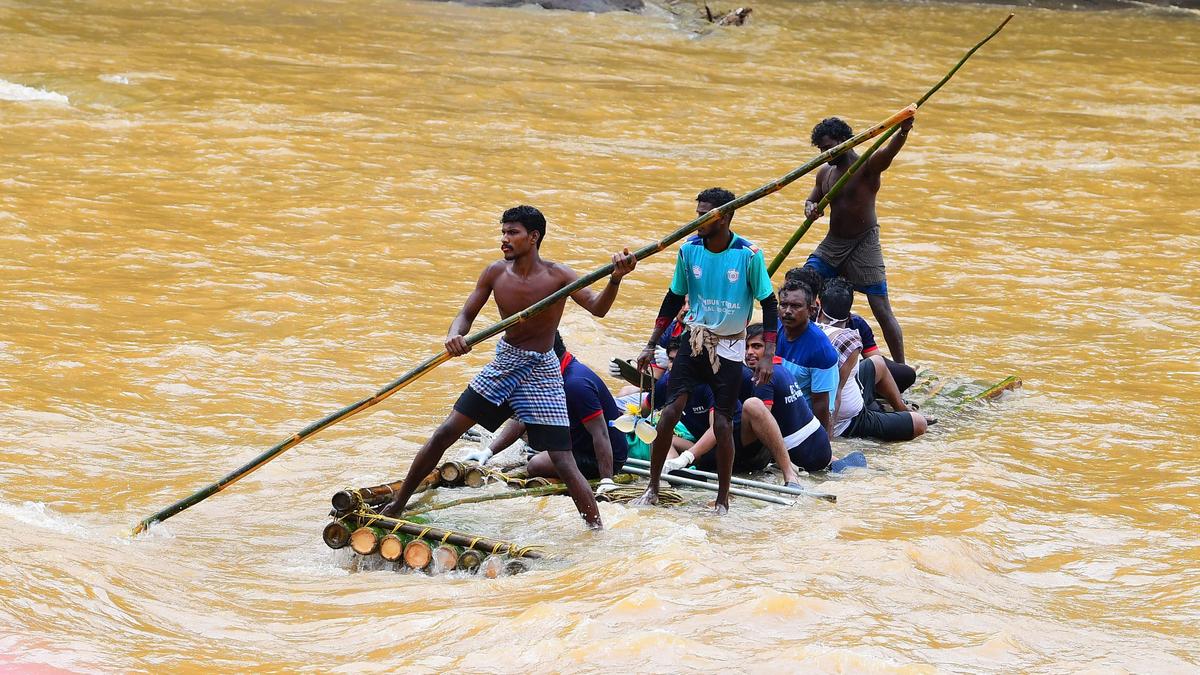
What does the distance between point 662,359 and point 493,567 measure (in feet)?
8.24

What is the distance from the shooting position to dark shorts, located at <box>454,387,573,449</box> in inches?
243

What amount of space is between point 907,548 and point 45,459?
430 centimetres

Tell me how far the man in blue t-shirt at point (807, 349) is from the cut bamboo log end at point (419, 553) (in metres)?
2.40

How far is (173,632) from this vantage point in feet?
16.3

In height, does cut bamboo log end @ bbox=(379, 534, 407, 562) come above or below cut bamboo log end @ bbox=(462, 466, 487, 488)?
below

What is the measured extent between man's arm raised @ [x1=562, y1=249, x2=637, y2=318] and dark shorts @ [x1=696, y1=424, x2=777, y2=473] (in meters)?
1.35

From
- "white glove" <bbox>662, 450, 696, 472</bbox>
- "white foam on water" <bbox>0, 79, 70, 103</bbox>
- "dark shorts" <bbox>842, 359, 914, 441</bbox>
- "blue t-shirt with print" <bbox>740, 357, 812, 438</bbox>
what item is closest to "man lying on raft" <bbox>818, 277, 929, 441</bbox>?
"dark shorts" <bbox>842, 359, 914, 441</bbox>

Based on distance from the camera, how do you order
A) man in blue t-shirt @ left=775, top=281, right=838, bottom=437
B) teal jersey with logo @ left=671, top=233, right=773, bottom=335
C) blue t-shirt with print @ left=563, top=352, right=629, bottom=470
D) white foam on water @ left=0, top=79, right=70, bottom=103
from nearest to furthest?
1. teal jersey with logo @ left=671, top=233, right=773, bottom=335
2. blue t-shirt with print @ left=563, top=352, right=629, bottom=470
3. man in blue t-shirt @ left=775, top=281, right=838, bottom=437
4. white foam on water @ left=0, top=79, right=70, bottom=103

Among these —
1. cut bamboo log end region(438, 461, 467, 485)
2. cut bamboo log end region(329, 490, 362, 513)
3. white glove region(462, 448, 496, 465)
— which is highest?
cut bamboo log end region(329, 490, 362, 513)

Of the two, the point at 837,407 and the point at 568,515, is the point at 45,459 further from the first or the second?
the point at 837,407

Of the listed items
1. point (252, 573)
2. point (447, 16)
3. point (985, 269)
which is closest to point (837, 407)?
point (252, 573)

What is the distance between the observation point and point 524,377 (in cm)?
619

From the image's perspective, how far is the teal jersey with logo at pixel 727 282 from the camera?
253 inches

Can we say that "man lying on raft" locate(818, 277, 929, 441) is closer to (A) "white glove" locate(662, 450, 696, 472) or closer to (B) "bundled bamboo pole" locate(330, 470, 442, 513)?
(A) "white glove" locate(662, 450, 696, 472)
